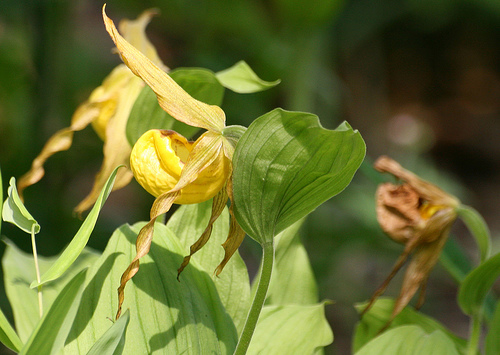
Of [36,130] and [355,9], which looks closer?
[36,130]

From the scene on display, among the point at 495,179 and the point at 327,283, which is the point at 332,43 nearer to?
the point at 327,283

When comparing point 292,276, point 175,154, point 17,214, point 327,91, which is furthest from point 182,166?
point 327,91

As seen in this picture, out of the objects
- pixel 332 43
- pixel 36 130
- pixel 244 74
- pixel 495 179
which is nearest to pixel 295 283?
pixel 244 74

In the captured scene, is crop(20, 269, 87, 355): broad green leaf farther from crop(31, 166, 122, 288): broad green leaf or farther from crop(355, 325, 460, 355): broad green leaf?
crop(355, 325, 460, 355): broad green leaf

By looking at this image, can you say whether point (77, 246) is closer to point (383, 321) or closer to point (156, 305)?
point (156, 305)

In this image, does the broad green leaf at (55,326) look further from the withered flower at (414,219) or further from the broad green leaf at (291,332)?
the withered flower at (414,219)

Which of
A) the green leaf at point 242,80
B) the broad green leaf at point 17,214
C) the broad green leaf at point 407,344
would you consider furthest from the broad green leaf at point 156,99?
the broad green leaf at point 407,344
